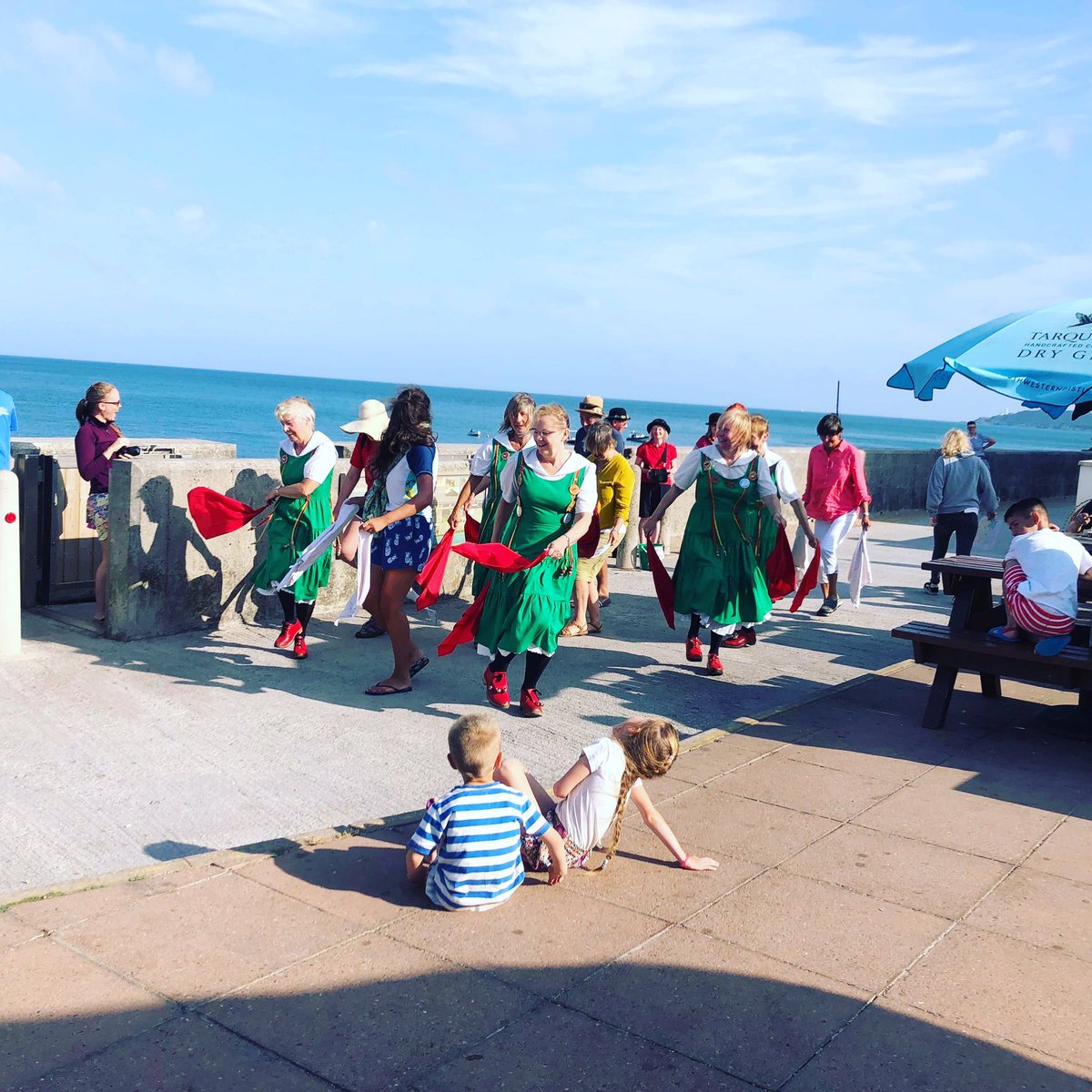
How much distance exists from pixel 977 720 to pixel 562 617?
2.54 meters

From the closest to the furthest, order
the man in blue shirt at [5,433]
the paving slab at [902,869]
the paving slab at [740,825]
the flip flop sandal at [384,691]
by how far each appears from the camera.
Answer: the paving slab at [902,869]
the paving slab at [740,825]
the flip flop sandal at [384,691]
the man in blue shirt at [5,433]

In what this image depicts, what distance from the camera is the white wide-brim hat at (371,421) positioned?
7.25 meters

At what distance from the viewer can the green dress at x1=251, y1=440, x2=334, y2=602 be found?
7.75m

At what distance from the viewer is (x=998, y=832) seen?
499cm

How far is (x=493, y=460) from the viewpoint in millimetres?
7555

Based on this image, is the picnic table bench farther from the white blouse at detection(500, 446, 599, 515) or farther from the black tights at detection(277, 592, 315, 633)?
the black tights at detection(277, 592, 315, 633)

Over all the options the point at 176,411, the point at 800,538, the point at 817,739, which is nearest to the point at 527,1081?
the point at 817,739

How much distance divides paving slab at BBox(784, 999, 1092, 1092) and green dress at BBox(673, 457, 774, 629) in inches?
177

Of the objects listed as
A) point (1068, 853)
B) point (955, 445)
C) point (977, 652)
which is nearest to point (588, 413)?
point (955, 445)

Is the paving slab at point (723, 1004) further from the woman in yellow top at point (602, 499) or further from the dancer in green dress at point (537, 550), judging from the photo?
the woman in yellow top at point (602, 499)

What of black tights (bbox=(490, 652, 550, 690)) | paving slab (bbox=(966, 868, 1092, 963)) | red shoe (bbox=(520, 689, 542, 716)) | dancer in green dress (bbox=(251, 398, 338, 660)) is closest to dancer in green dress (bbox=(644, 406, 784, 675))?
black tights (bbox=(490, 652, 550, 690))


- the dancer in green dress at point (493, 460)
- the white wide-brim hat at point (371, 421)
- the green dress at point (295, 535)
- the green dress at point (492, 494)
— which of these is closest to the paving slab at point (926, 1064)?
the dancer in green dress at point (493, 460)

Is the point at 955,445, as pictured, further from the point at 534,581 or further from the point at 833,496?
the point at 534,581

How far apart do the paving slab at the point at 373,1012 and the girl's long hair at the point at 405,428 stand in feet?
12.7
